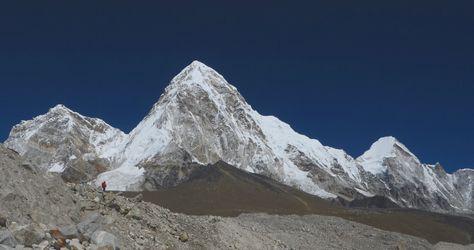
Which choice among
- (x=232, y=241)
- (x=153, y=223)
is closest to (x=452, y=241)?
(x=232, y=241)

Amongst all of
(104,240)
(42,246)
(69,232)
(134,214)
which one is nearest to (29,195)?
(69,232)

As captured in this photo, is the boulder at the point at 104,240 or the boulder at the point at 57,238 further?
the boulder at the point at 104,240

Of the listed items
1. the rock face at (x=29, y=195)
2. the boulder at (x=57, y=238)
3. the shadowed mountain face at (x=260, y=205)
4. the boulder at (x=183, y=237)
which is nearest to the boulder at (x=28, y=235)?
the boulder at (x=57, y=238)

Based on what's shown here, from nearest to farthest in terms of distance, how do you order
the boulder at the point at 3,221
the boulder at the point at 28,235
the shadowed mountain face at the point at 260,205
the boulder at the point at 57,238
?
the boulder at the point at 28,235
the boulder at the point at 57,238
the boulder at the point at 3,221
the shadowed mountain face at the point at 260,205

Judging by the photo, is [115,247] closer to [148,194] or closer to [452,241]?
[452,241]

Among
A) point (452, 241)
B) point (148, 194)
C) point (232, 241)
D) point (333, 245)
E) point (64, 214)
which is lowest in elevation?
point (64, 214)

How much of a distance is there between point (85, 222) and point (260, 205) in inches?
4646

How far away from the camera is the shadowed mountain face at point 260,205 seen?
126 meters

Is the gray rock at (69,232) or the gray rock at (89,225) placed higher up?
the gray rock at (89,225)

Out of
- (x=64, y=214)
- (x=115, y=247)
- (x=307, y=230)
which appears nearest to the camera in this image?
(x=115, y=247)

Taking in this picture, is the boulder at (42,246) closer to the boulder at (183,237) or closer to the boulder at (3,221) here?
the boulder at (3,221)

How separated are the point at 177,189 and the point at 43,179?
12538cm

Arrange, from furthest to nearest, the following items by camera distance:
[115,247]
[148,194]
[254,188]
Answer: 1. [254,188]
2. [148,194]
3. [115,247]

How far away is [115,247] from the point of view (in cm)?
2942
